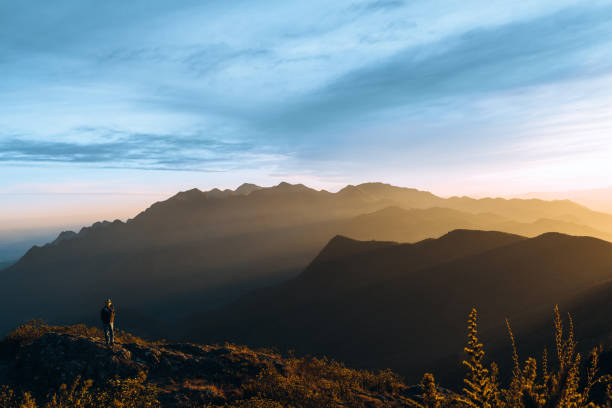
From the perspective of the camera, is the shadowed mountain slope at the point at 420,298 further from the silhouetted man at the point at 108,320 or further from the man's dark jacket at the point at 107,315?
the man's dark jacket at the point at 107,315

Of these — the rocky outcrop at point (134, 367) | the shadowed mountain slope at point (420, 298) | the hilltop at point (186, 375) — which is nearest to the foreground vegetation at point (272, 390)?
the hilltop at point (186, 375)

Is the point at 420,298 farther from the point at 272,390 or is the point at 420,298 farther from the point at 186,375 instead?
the point at 186,375

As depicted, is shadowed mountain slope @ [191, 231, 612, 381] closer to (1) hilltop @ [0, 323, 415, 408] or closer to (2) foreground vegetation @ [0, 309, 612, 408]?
(2) foreground vegetation @ [0, 309, 612, 408]

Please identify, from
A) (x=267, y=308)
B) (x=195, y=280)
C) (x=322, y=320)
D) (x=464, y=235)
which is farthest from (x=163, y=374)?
(x=195, y=280)

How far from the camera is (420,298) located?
2208 inches

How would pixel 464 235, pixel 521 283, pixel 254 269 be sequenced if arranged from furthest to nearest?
pixel 254 269 → pixel 464 235 → pixel 521 283

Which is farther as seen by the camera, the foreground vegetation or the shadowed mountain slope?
the shadowed mountain slope

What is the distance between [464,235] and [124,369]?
70.8m

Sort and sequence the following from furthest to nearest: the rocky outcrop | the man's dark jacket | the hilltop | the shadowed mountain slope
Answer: the shadowed mountain slope, the man's dark jacket, the rocky outcrop, the hilltop

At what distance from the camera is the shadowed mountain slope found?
44.8 meters

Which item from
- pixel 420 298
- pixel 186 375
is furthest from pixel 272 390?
pixel 420 298

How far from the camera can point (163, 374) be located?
15.5 m

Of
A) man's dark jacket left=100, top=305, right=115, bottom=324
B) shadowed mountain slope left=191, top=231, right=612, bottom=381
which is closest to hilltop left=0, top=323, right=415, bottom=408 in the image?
man's dark jacket left=100, top=305, right=115, bottom=324

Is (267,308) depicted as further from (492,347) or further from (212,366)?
(212,366)
